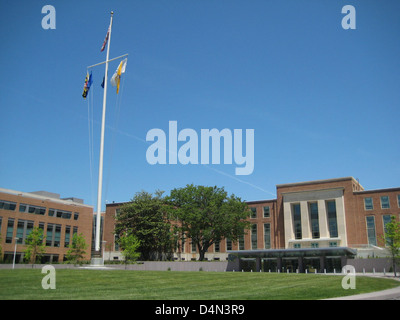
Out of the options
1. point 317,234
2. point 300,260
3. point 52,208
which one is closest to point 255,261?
point 300,260

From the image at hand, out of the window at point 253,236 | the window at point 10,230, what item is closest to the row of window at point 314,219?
the window at point 253,236

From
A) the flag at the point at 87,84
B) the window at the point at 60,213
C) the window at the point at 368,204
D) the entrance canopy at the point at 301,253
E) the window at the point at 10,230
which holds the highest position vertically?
the flag at the point at 87,84

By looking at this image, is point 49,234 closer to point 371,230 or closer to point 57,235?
point 57,235

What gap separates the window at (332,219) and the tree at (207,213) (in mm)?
15728

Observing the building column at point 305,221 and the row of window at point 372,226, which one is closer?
the row of window at point 372,226

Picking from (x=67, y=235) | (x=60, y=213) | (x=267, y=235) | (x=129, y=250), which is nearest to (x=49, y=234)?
(x=67, y=235)

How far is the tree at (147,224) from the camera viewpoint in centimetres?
7712

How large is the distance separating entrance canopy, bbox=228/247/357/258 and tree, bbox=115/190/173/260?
15.7 metres

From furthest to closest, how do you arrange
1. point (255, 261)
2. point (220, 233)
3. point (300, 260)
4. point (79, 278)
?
point (220, 233) → point (255, 261) → point (300, 260) → point (79, 278)

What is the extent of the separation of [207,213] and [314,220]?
21205 millimetres

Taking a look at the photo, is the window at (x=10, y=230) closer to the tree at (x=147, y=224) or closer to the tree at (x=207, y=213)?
the tree at (x=147, y=224)

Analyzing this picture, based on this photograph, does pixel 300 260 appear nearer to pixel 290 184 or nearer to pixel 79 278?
pixel 290 184
